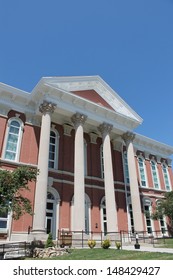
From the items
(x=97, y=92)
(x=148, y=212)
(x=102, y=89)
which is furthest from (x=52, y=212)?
(x=102, y=89)

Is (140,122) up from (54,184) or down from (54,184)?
up

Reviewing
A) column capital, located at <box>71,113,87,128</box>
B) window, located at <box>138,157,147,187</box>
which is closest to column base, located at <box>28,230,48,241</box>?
column capital, located at <box>71,113,87,128</box>

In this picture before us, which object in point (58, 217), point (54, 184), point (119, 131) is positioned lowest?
point (58, 217)

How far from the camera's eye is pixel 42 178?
16797 mm

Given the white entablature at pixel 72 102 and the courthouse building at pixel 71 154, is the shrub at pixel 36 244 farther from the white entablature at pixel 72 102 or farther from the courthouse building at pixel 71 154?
the white entablature at pixel 72 102

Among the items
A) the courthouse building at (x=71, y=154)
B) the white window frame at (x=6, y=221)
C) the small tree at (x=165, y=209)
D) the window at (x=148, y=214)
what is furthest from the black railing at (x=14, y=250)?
the window at (x=148, y=214)

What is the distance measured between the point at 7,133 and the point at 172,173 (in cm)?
2393

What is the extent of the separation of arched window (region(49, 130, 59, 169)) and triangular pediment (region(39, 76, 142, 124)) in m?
4.53

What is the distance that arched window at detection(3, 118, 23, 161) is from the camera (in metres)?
19.4

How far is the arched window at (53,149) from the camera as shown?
71.0 ft

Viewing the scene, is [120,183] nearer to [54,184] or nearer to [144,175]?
[144,175]

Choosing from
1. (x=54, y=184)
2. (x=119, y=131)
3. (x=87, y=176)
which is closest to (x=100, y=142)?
(x=119, y=131)

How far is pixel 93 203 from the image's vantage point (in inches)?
887

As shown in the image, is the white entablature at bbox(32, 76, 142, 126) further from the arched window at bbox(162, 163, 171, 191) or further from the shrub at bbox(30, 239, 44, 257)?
the shrub at bbox(30, 239, 44, 257)
